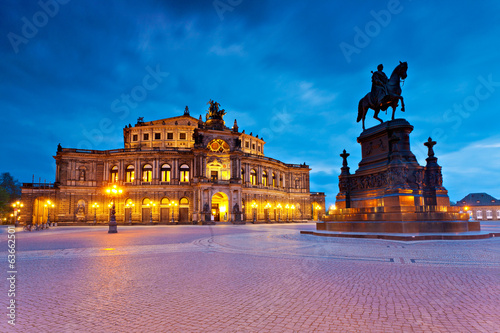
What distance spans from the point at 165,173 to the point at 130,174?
7.16 meters

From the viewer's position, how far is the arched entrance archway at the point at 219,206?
6359 cm

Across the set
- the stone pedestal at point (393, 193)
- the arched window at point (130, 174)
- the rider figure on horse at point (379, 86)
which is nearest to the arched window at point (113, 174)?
the arched window at point (130, 174)

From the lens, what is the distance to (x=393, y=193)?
18.6 metres

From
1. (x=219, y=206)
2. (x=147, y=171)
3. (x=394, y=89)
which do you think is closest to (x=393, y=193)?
(x=394, y=89)

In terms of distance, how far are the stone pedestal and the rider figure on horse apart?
171 centimetres

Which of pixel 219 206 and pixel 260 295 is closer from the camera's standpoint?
pixel 260 295

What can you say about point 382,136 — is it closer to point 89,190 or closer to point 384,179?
point 384,179

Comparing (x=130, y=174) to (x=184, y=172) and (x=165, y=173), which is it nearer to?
(x=165, y=173)

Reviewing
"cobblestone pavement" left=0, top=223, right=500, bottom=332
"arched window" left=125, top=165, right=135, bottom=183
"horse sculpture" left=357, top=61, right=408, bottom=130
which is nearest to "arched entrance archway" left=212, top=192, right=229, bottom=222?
"arched window" left=125, top=165, right=135, bottom=183

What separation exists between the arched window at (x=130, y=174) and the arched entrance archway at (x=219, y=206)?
55.6 feet

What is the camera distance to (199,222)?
54719 millimetres

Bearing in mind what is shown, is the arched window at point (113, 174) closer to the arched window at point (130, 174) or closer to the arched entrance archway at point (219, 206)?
the arched window at point (130, 174)

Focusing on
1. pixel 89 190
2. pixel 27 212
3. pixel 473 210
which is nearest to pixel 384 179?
pixel 89 190

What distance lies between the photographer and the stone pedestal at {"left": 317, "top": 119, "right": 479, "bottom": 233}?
1809 centimetres
